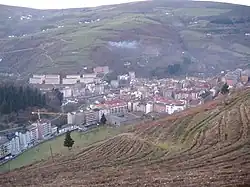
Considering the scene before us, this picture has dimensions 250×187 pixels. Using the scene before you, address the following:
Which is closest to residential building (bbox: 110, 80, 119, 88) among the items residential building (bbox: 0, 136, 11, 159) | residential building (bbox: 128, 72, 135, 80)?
residential building (bbox: 128, 72, 135, 80)

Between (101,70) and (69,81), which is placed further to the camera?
(101,70)

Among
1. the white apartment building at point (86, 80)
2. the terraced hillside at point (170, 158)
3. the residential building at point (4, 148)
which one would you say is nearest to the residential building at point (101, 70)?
the white apartment building at point (86, 80)

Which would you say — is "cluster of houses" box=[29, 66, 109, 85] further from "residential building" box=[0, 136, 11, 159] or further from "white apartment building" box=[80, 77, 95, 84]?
"residential building" box=[0, 136, 11, 159]

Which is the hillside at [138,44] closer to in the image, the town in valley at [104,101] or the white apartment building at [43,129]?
the town in valley at [104,101]

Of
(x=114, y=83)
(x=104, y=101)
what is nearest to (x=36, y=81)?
(x=114, y=83)

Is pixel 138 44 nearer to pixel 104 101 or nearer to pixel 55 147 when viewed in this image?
pixel 104 101

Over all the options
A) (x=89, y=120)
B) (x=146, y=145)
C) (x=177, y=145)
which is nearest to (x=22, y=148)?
(x=89, y=120)

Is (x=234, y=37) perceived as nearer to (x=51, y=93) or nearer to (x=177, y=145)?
(x=51, y=93)
